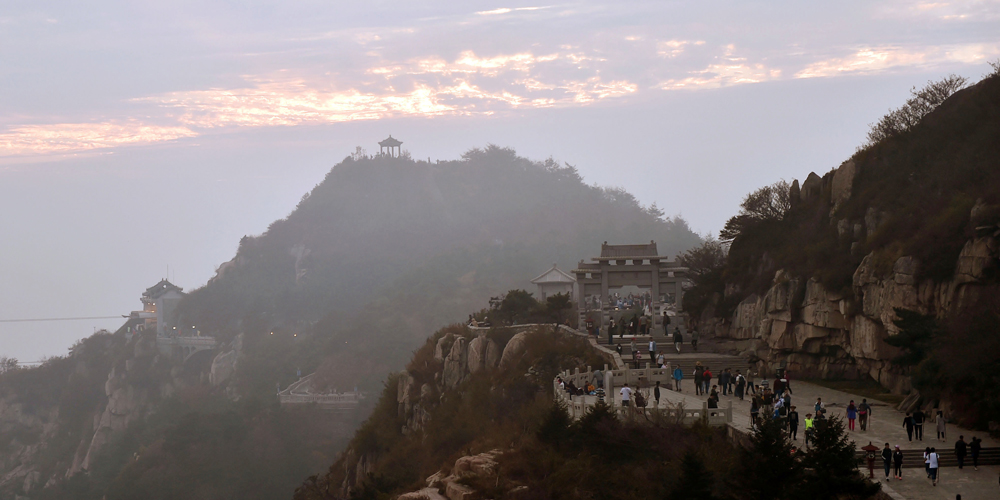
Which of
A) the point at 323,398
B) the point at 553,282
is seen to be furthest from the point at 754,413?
the point at 323,398

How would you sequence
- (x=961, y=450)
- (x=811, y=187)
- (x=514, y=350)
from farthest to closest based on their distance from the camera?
(x=811, y=187)
(x=514, y=350)
(x=961, y=450)

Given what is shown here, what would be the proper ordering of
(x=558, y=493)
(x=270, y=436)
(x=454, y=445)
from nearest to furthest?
(x=558, y=493), (x=454, y=445), (x=270, y=436)

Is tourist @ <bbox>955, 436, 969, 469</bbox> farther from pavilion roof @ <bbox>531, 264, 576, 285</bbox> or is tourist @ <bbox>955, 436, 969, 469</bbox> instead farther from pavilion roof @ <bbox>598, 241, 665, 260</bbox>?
pavilion roof @ <bbox>531, 264, 576, 285</bbox>

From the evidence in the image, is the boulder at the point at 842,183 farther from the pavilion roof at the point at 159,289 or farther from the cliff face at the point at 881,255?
the pavilion roof at the point at 159,289

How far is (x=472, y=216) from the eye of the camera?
10588cm

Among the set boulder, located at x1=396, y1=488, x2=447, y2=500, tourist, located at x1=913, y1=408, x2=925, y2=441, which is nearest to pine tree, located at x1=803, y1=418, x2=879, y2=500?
tourist, located at x1=913, y1=408, x2=925, y2=441

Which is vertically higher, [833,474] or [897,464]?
[833,474]

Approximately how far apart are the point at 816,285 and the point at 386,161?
88332 mm

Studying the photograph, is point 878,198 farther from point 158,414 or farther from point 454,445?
point 158,414

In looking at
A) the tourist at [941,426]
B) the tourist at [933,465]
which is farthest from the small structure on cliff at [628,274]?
the tourist at [933,465]

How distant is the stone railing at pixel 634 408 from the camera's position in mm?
19297

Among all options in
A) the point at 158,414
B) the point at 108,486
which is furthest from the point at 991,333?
the point at 158,414

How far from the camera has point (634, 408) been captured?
19734 millimetres

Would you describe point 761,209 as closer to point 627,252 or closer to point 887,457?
point 627,252
